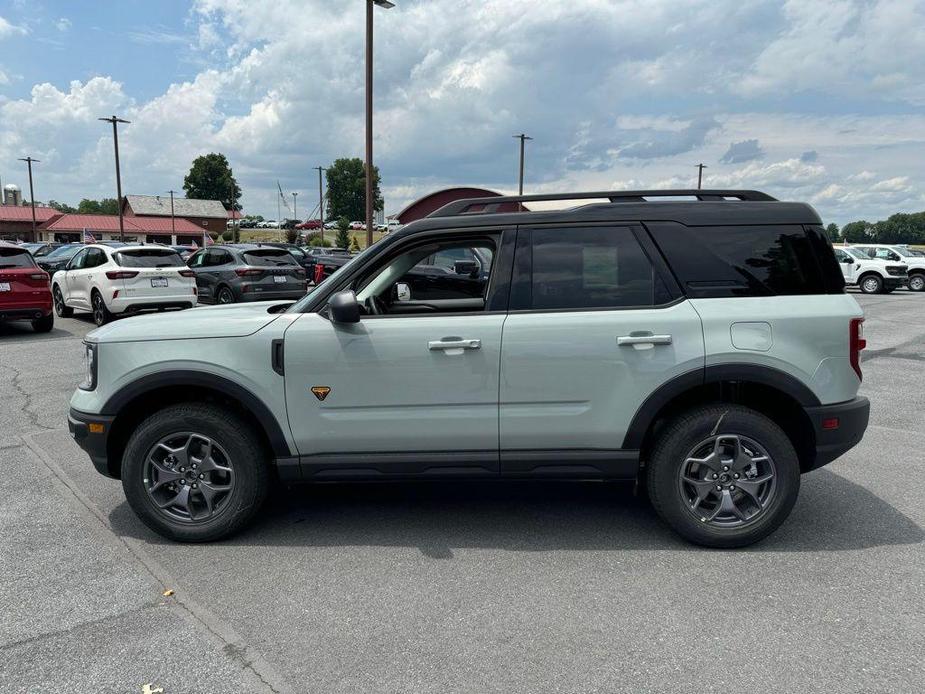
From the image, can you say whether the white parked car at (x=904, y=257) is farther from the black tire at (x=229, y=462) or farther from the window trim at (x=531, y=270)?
the black tire at (x=229, y=462)

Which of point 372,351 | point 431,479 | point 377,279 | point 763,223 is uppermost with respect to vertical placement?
point 763,223

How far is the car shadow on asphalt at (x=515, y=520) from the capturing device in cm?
402

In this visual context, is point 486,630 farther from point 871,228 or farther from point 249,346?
point 871,228

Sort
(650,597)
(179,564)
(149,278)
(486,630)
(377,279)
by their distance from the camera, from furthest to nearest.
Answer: (149,278) → (377,279) → (179,564) → (650,597) → (486,630)

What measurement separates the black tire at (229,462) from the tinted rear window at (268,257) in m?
12.2

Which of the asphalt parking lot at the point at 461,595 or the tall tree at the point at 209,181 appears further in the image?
the tall tree at the point at 209,181

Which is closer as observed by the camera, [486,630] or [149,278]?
[486,630]

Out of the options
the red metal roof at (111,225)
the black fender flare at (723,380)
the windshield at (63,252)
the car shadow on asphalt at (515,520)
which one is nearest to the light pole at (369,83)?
the windshield at (63,252)

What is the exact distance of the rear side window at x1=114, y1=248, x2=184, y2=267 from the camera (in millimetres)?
13784

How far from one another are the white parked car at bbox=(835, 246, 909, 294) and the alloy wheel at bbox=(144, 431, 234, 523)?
27.5 m

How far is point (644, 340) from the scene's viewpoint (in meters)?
3.77

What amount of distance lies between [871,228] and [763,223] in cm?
11376

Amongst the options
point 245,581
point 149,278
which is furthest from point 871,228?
point 245,581

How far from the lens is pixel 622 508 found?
178 inches
